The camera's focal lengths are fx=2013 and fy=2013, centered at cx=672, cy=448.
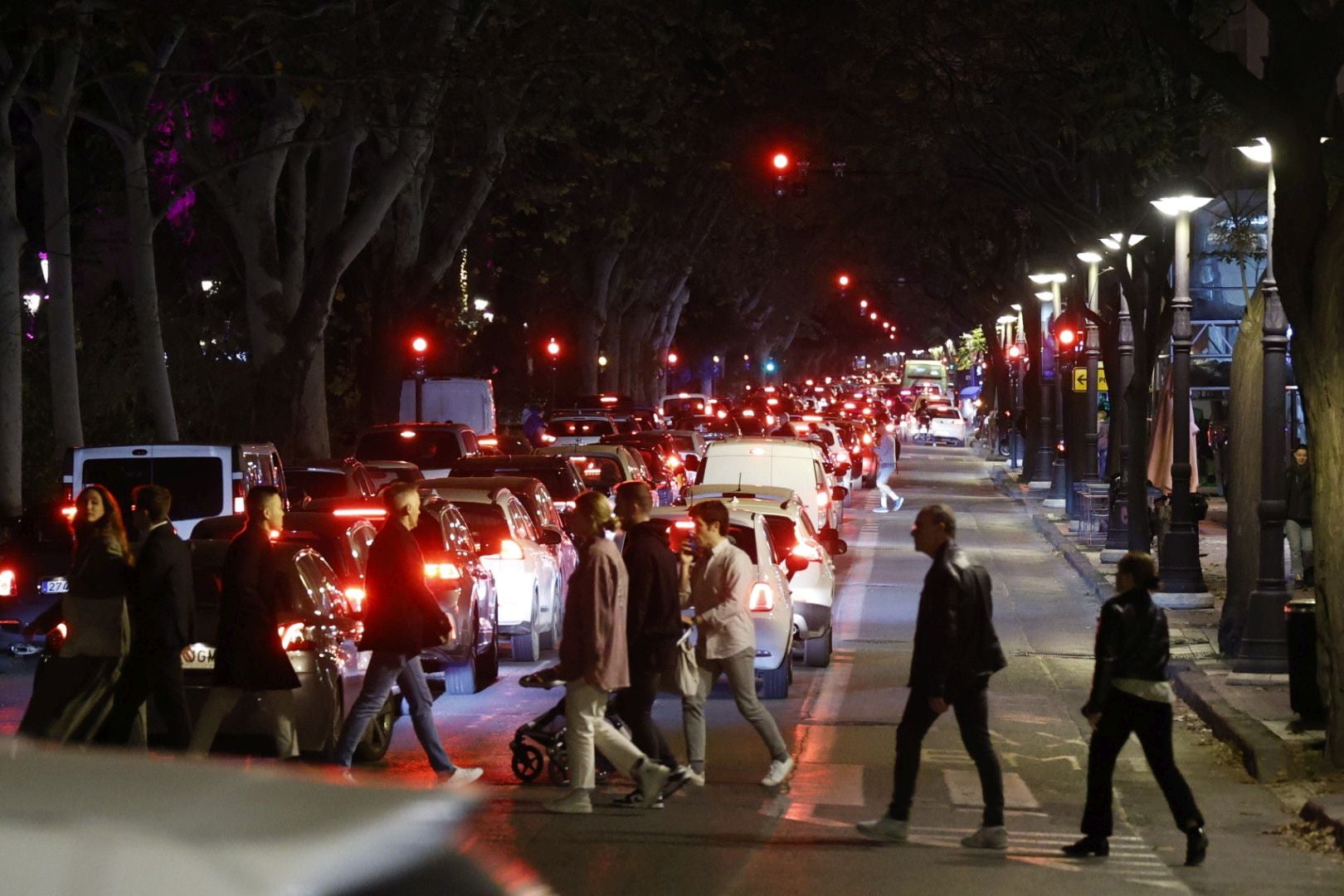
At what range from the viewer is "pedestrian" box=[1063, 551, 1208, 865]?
397 inches

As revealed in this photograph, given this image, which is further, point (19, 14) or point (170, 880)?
point (19, 14)

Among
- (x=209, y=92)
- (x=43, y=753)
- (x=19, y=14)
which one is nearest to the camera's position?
(x=43, y=753)

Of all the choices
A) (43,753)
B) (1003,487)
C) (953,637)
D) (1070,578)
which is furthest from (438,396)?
(43,753)

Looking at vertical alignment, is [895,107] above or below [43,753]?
above

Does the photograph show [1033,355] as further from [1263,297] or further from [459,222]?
[1263,297]

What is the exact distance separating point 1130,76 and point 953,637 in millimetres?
18677

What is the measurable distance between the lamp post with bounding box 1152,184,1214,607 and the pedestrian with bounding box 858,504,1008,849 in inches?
498

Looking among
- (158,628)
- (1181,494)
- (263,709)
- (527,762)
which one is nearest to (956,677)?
(527,762)

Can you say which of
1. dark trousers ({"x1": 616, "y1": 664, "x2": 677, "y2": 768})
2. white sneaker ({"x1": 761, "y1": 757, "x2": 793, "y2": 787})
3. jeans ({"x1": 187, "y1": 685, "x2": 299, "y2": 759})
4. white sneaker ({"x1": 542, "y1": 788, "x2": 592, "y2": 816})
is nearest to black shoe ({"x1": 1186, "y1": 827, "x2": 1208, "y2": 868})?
white sneaker ({"x1": 761, "y1": 757, "x2": 793, "y2": 787})

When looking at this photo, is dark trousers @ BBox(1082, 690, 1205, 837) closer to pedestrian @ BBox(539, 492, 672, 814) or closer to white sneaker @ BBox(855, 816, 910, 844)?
white sneaker @ BBox(855, 816, 910, 844)

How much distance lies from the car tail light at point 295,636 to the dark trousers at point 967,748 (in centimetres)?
356

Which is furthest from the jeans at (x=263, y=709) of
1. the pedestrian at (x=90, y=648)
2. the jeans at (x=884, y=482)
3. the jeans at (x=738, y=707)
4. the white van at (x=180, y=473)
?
the jeans at (x=884, y=482)

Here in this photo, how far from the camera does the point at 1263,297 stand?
17531 mm

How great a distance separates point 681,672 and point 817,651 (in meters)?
6.75
